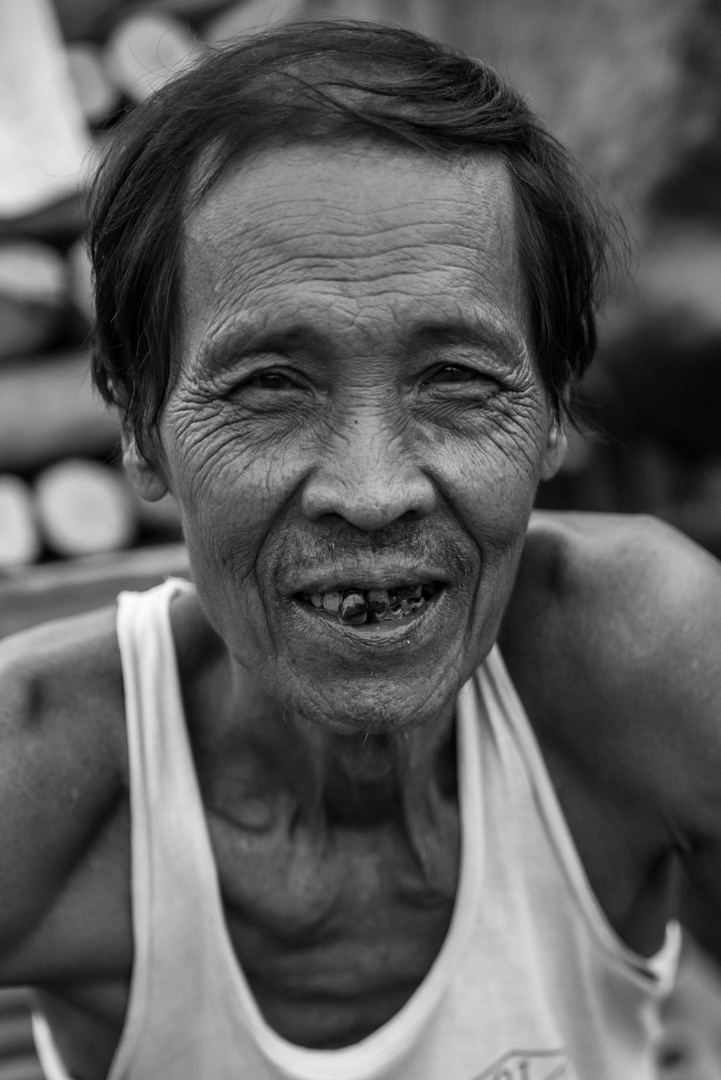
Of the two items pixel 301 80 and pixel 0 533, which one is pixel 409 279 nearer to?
pixel 301 80

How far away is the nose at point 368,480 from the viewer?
1.66 m

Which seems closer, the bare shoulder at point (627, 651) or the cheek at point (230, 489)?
the cheek at point (230, 489)

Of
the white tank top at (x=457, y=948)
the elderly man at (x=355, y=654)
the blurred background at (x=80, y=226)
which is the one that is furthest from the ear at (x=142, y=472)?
the blurred background at (x=80, y=226)

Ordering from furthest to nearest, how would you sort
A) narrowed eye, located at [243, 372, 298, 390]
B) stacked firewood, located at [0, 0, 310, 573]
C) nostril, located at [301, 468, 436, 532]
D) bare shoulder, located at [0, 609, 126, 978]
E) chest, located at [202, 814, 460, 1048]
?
stacked firewood, located at [0, 0, 310, 573], chest, located at [202, 814, 460, 1048], bare shoulder, located at [0, 609, 126, 978], narrowed eye, located at [243, 372, 298, 390], nostril, located at [301, 468, 436, 532]

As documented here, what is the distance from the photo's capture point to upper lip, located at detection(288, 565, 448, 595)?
1.72 m

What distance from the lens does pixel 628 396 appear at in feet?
16.9

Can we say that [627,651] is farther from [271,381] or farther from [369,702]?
[271,381]

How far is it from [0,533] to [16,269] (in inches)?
38.2

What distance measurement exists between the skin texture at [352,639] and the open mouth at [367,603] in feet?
A: 0.08

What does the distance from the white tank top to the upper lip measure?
477mm

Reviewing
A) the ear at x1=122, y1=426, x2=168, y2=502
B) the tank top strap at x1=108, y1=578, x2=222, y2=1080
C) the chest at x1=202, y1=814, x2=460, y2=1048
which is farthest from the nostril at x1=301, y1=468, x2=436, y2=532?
the chest at x1=202, y1=814, x2=460, y2=1048

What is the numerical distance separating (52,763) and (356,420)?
805mm

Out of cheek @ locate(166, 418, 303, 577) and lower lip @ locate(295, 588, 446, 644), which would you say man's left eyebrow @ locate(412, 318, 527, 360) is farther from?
lower lip @ locate(295, 588, 446, 644)

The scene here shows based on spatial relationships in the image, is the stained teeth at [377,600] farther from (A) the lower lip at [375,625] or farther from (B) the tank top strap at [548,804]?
(B) the tank top strap at [548,804]
